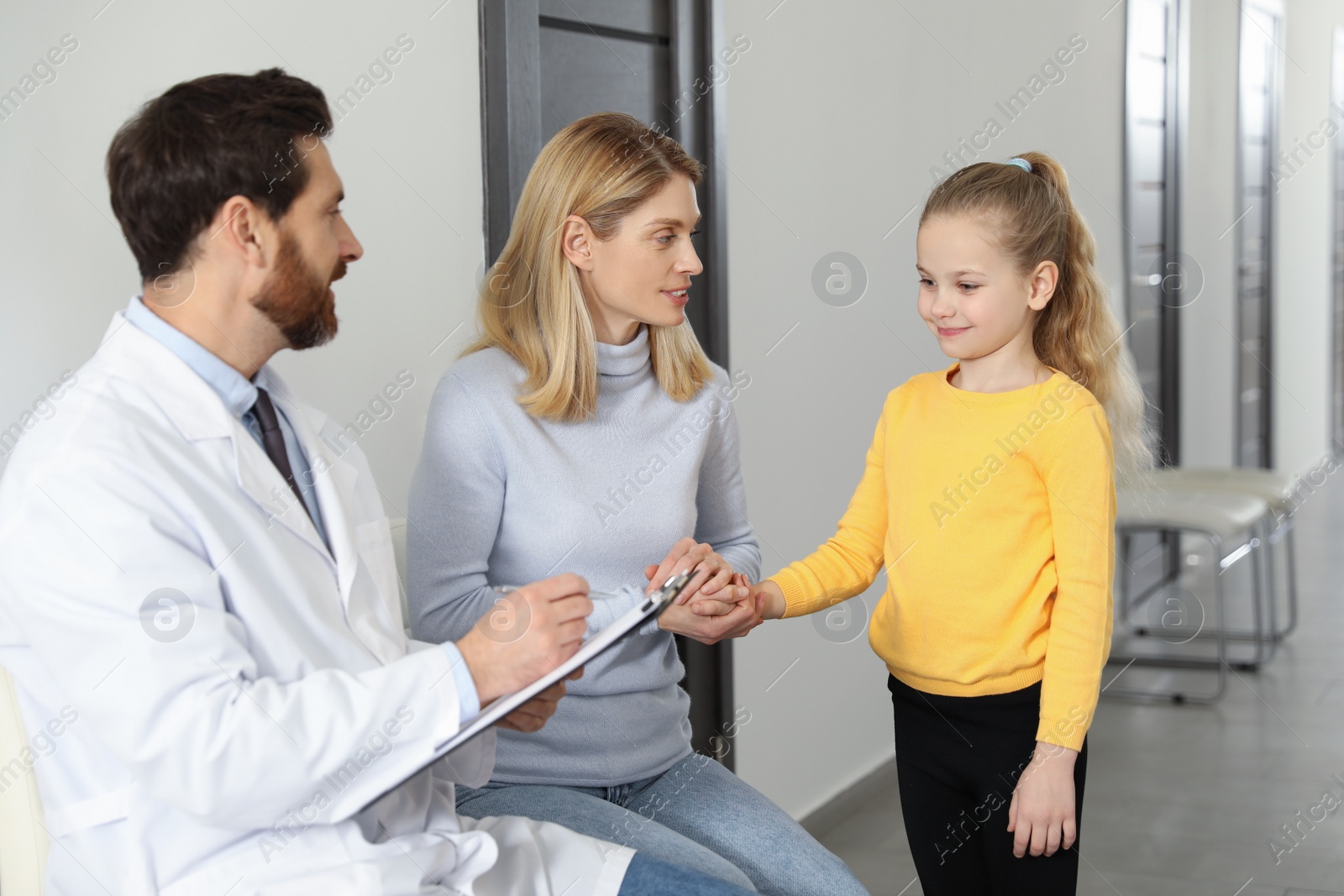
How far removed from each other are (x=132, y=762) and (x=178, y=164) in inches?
20.4

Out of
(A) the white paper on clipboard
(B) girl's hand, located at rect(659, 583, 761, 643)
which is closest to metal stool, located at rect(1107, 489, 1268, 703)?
(B) girl's hand, located at rect(659, 583, 761, 643)

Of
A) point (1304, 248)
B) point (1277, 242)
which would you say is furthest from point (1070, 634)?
point (1304, 248)

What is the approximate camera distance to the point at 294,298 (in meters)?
1.20

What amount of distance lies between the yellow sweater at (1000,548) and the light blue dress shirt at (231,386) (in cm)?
65

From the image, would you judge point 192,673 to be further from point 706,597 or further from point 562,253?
point 562,253

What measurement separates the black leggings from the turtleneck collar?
0.57 m

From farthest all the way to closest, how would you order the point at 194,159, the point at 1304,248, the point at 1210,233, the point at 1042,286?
the point at 1304,248, the point at 1210,233, the point at 1042,286, the point at 194,159

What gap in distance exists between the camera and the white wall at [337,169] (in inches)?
55.4

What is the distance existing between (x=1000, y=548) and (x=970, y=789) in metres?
0.32

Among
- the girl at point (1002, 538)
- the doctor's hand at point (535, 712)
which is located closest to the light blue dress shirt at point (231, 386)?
the doctor's hand at point (535, 712)

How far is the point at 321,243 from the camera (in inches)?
48.2

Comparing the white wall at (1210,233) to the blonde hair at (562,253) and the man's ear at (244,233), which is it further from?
the man's ear at (244,233)

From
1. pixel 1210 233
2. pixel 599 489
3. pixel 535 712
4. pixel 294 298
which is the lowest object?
pixel 535 712


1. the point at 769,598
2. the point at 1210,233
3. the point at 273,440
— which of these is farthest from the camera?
the point at 1210,233
